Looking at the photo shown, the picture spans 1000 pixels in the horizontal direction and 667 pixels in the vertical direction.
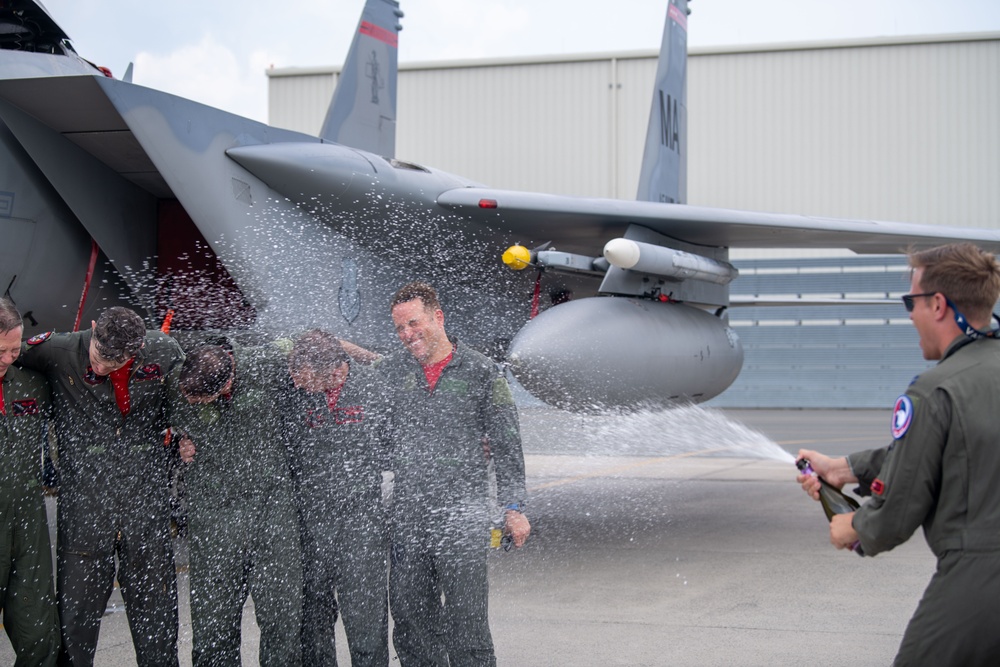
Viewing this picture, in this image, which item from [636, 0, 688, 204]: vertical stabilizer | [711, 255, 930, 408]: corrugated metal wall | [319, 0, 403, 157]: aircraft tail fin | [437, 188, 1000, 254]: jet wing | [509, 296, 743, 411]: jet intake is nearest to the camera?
[509, 296, 743, 411]: jet intake

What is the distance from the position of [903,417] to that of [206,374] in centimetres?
235

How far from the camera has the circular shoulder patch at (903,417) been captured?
2.25 meters

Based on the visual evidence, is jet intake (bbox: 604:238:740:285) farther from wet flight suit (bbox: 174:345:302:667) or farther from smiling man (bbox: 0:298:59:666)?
smiling man (bbox: 0:298:59:666)

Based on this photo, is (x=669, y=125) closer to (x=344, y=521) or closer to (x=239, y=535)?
(x=344, y=521)

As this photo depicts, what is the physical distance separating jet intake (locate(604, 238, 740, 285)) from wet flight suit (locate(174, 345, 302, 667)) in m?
3.70

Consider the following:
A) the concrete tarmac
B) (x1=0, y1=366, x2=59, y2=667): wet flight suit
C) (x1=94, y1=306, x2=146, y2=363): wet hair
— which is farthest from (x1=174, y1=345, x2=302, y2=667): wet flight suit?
the concrete tarmac

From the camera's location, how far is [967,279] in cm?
233

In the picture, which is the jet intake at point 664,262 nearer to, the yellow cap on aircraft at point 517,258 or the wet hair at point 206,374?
the yellow cap on aircraft at point 517,258

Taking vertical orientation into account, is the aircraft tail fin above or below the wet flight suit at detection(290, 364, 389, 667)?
above

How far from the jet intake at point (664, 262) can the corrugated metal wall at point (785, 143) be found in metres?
15.5

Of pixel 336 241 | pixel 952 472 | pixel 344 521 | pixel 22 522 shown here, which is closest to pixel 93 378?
pixel 22 522

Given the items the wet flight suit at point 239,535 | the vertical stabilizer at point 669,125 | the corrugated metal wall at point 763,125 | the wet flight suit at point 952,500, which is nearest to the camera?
the wet flight suit at point 952,500

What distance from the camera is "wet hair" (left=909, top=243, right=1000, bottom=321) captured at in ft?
7.65

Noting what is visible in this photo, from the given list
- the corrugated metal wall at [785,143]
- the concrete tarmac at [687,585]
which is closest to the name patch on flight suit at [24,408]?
the concrete tarmac at [687,585]
